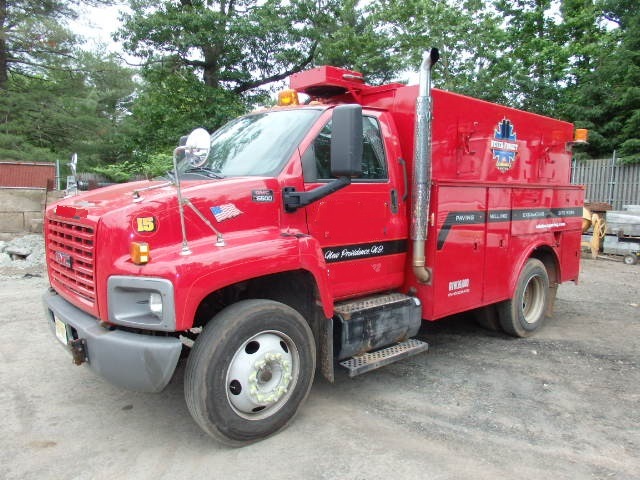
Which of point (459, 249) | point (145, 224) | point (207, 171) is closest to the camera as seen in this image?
point (145, 224)

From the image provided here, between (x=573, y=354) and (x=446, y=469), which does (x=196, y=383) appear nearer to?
(x=446, y=469)

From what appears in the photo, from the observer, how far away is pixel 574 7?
2252cm

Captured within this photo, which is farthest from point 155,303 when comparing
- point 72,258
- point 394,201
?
point 394,201

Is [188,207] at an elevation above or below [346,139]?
below

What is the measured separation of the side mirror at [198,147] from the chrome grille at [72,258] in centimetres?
82

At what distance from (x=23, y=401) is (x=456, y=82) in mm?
19689

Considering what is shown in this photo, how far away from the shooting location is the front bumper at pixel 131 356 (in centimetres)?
293

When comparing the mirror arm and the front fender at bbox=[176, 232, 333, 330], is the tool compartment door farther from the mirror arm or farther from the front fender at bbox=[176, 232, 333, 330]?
the front fender at bbox=[176, 232, 333, 330]

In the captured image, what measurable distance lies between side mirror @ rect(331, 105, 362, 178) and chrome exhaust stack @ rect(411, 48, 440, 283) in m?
1.01

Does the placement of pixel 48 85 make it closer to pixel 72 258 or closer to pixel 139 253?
pixel 72 258

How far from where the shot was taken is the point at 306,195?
364 centimetres

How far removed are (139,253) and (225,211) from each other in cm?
67

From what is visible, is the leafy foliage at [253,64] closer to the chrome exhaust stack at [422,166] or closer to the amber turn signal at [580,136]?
the amber turn signal at [580,136]

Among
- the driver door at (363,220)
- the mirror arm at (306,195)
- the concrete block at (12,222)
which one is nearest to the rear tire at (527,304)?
the driver door at (363,220)
